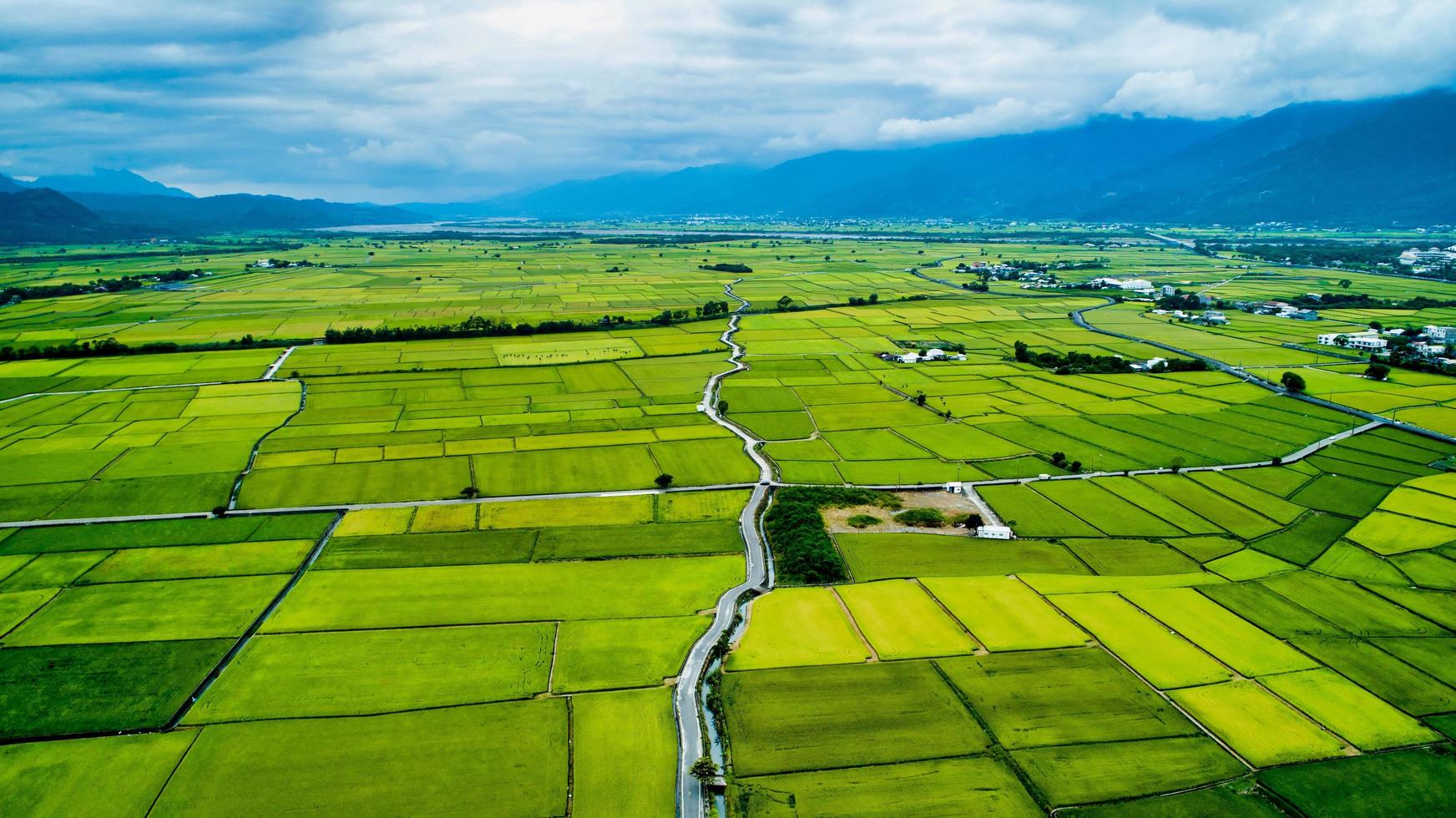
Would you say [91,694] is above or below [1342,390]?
below

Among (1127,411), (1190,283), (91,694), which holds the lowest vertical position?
(91,694)

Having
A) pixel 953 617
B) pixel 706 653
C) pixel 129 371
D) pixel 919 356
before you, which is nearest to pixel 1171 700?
pixel 953 617

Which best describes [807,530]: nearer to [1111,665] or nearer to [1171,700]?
[1111,665]

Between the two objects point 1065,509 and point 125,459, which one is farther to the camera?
point 125,459

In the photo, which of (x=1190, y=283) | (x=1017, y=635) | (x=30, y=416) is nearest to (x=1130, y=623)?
(x=1017, y=635)

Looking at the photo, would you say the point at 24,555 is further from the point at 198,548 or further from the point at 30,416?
the point at 30,416

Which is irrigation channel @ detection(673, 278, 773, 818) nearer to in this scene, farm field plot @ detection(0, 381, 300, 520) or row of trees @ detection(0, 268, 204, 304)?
farm field plot @ detection(0, 381, 300, 520)

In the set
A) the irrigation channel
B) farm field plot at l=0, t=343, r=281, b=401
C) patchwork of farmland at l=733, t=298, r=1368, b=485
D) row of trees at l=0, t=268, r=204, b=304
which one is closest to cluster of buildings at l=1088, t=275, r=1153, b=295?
patchwork of farmland at l=733, t=298, r=1368, b=485
